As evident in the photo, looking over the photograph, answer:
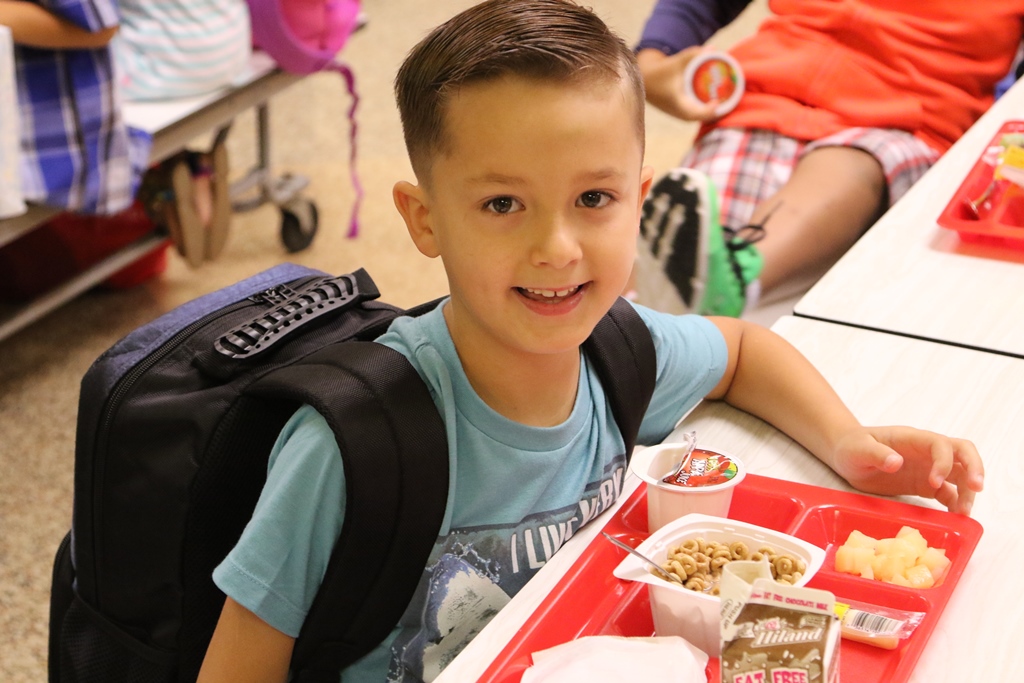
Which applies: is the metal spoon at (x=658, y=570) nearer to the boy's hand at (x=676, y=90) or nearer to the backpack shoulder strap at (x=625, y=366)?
the backpack shoulder strap at (x=625, y=366)

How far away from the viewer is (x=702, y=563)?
0.84 m

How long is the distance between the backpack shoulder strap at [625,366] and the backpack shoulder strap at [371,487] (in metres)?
0.21

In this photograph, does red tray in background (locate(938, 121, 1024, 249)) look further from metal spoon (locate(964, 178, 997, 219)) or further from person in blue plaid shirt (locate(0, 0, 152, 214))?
person in blue plaid shirt (locate(0, 0, 152, 214))

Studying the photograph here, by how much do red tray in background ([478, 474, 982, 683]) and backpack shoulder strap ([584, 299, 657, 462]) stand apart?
9cm

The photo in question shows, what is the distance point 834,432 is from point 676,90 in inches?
46.2

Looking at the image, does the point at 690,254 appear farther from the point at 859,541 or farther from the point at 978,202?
the point at 859,541

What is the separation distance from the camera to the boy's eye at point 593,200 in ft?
2.91

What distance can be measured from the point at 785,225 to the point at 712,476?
953 millimetres

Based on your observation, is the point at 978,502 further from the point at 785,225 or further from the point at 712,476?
the point at 785,225

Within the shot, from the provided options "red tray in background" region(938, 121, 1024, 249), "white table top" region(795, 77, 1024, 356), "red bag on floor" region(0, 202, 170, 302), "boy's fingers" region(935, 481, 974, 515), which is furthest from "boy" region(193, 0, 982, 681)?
"red bag on floor" region(0, 202, 170, 302)

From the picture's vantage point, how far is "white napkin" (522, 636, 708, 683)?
755 mm

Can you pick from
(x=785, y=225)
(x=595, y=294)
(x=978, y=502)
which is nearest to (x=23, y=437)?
(x=785, y=225)

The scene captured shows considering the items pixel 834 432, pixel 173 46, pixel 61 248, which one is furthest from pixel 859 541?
pixel 61 248

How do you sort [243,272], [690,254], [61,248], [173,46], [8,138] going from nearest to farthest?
[690,254] → [8,138] → [173,46] → [61,248] → [243,272]
